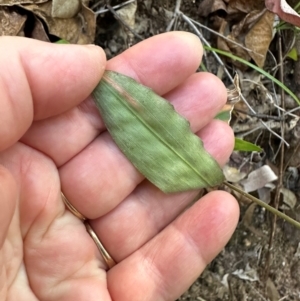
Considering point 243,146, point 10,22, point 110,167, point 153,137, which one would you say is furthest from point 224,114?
point 10,22

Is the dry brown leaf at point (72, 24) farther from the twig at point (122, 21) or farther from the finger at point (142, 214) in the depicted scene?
the finger at point (142, 214)

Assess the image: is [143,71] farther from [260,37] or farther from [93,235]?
[260,37]

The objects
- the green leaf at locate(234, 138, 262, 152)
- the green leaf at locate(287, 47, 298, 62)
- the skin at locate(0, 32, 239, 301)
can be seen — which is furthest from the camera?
the green leaf at locate(287, 47, 298, 62)

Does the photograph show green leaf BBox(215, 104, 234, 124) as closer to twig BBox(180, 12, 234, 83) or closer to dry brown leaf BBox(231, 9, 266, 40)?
twig BBox(180, 12, 234, 83)

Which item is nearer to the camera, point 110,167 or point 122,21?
point 110,167

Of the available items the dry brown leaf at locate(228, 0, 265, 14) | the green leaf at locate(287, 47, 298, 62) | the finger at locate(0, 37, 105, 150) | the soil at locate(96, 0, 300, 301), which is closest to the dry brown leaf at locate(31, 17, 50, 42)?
the finger at locate(0, 37, 105, 150)

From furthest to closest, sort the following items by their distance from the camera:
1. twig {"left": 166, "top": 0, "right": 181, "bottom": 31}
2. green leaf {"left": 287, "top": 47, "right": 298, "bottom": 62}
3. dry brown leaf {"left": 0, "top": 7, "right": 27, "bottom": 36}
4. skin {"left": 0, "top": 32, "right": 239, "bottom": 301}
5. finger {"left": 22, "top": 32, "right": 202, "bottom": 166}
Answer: green leaf {"left": 287, "top": 47, "right": 298, "bottom": 62}
twig {"left": 166, "top": 0, "right": 181, "bottom": 31}
dry brown leaf {"left": 0, "top": 7, "right": 27, "bottom": 36}
finger {"left": 22, "top": 32, "right": 202, "bottom": 166}
skin {"left": 0, "top": 32, "right": 239, "bottom": 301}

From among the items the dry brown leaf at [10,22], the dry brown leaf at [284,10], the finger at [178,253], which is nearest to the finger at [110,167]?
the finger at [178,253]
